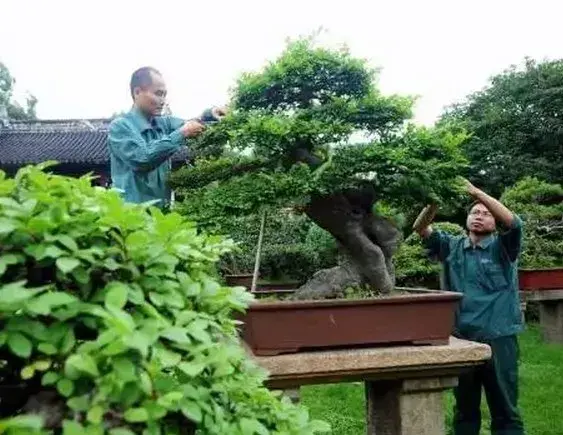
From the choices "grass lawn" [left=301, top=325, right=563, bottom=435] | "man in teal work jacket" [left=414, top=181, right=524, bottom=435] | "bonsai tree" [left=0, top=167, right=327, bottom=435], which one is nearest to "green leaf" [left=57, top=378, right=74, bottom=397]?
"bonsai tree" [left=0, top=167, right=327, bottom=435]

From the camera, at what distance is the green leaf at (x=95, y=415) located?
745mm

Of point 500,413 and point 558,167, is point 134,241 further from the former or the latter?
point 558,167

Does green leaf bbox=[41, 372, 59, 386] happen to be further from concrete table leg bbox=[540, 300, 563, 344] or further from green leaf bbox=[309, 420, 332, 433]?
concrete table leg bbox=[540, 300, 563, 344]

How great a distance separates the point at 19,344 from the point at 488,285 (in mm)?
2369

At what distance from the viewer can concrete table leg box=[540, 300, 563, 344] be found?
7461mm

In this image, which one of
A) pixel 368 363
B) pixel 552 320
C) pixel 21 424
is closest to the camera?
pixel 21 424

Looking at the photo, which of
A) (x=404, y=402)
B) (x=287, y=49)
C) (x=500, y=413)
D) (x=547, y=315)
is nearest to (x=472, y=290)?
(x=500, y=413)

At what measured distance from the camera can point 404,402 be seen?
2143 millimetres

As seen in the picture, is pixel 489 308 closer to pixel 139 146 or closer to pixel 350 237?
pixel 350 237

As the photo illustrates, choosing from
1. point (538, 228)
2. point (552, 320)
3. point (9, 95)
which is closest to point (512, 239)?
point (552, 320)

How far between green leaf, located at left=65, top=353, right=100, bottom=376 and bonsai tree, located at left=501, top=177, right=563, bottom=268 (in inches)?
301

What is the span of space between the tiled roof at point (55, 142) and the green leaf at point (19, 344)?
15139mm

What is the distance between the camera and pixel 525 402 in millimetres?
4703

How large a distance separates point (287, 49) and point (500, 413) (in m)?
1.59
